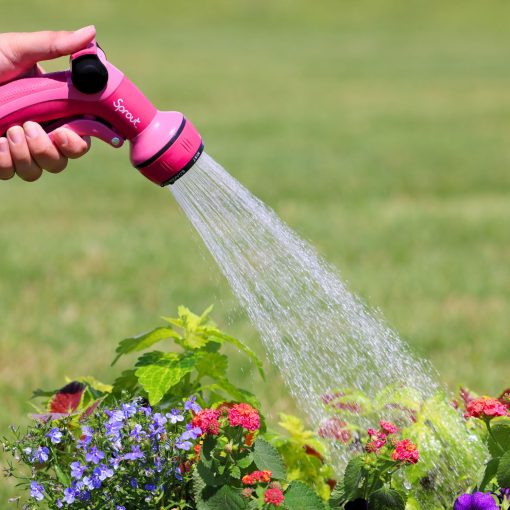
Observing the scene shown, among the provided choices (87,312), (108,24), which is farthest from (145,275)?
(108,24)

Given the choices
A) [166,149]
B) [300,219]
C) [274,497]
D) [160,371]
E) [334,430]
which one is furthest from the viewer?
[300,219]

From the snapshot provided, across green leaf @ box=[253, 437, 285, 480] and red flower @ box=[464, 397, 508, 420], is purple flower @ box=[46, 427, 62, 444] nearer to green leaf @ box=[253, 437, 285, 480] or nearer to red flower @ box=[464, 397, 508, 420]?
green leaf @ box=[253, 437, 285, 480]

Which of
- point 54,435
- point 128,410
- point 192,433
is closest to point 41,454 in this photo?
point 54,435

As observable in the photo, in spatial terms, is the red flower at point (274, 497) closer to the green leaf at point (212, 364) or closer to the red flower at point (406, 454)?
the red flower at point (406, 454)

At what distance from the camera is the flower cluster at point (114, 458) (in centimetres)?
170

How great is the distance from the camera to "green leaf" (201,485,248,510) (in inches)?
66.7

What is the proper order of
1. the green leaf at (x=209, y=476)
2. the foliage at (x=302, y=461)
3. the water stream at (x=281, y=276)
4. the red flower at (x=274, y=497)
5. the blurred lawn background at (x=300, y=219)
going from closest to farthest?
the red flower at (x=274, y=497) → the green leaf at (x=209, y=476) → the water stream at (x=281, y=276) → the foliage at (x=302, y=461) → the blurred lawn background at (x=300, y=219)

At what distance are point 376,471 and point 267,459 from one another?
0.67 ft

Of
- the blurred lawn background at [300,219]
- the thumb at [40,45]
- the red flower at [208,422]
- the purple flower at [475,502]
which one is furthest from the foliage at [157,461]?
the thumb at [40,45]

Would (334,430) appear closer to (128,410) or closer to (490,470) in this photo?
(490,470)

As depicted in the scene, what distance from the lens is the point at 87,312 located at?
4.74 meters

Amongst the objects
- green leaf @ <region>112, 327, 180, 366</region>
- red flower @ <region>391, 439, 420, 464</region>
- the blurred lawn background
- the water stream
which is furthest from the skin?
red flower @ <region>391, 439, 420, 464</region>

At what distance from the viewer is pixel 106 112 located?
215 cm

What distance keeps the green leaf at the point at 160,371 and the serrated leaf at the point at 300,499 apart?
0.33m
